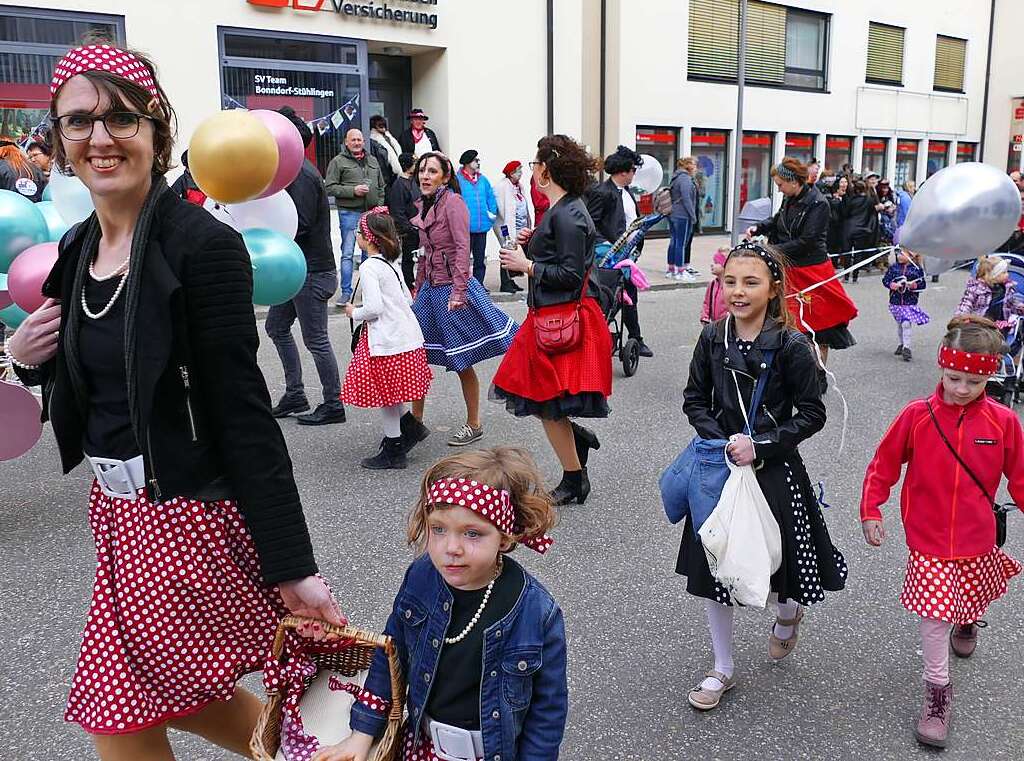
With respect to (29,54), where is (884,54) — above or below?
above

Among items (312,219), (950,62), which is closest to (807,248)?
(312,219)

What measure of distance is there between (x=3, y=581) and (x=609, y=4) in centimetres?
1667

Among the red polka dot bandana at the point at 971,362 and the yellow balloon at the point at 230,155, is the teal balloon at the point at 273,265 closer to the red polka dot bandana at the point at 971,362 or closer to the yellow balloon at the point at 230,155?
the yellow balloon at the point at 230,155

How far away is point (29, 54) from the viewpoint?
12.1 meters

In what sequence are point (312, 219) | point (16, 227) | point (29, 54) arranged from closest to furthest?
point (16, 227) → point (312, 219) → point (29, 54)

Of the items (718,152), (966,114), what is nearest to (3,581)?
(718,152)

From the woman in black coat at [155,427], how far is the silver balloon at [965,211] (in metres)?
3.67

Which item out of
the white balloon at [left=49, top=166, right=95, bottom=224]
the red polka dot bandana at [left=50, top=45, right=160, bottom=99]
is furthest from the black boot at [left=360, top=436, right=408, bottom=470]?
the red polka dot bandana at [left=50, top=45, right=160, bottom=99]

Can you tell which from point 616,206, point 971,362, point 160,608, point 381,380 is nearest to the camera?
point 160,608

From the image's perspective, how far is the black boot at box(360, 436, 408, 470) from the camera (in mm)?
5625

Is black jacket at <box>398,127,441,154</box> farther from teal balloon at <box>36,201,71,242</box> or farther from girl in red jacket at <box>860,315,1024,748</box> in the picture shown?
girl in red jacket at <box>860,315,1024,748</box>

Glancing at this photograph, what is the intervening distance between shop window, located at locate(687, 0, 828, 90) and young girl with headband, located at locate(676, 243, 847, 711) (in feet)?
59.9

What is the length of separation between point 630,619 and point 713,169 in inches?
750

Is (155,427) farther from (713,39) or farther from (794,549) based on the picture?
(713,39)
